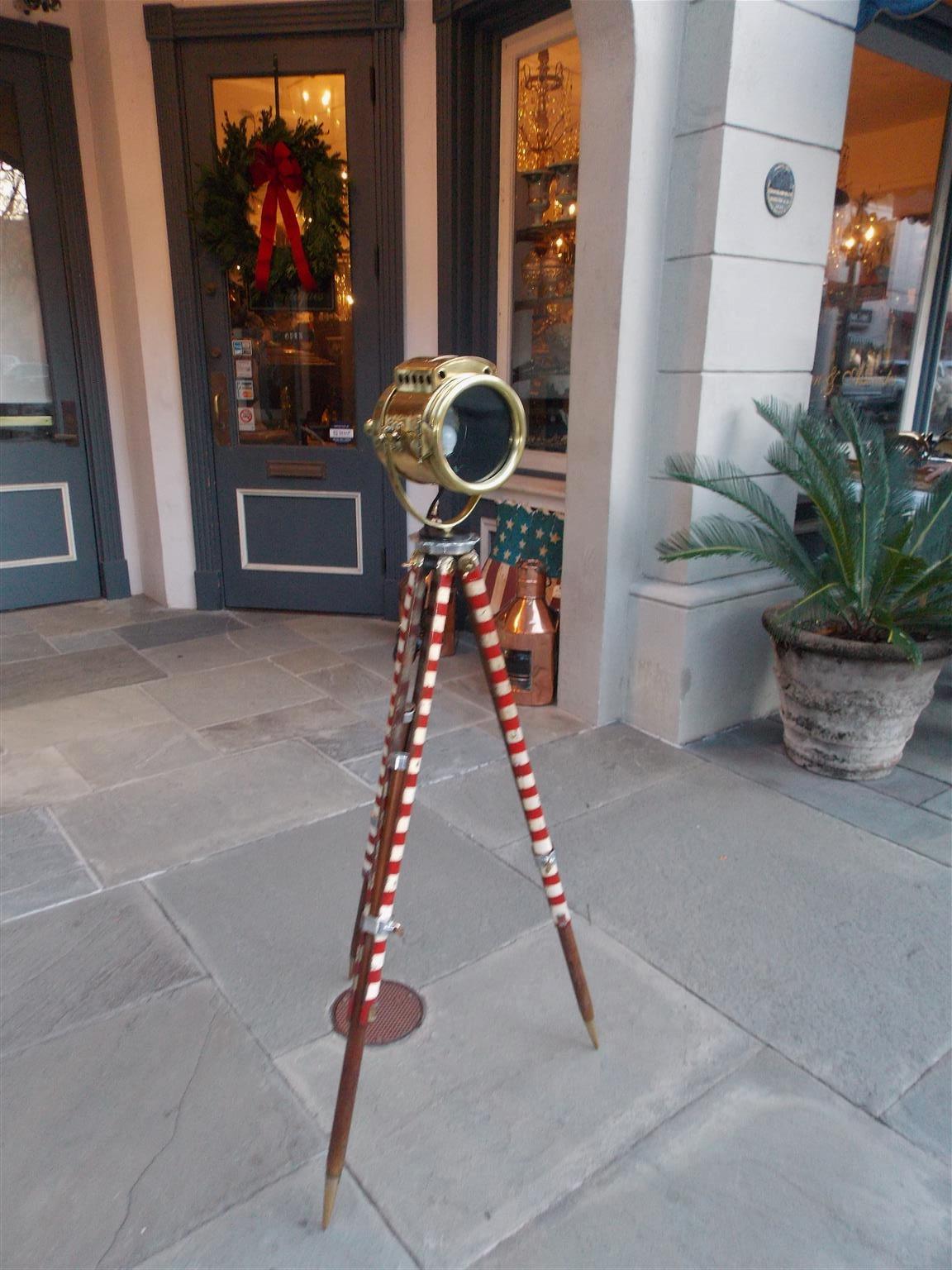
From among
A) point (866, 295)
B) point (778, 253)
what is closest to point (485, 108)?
point (778, 253)

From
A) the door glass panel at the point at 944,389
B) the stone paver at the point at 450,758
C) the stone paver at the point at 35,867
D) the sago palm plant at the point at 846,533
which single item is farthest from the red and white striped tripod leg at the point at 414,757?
the door glass panel at the point at 944,389

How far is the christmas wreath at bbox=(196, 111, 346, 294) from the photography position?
14.5ft

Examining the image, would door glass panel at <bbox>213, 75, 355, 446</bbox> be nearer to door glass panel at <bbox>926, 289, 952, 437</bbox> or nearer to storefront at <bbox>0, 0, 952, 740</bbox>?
storefront at <bbox>0, 0, 952, 740</bbox>

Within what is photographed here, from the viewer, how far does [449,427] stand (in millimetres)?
1530

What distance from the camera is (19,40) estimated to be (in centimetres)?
456

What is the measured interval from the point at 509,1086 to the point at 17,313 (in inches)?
193

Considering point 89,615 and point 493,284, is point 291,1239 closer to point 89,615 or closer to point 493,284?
point 493,284

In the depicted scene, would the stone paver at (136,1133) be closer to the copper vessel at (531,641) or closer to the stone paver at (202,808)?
the stone paver at (202,808)

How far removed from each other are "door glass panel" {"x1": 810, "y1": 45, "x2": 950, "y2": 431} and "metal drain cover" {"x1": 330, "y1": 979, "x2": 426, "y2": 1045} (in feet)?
12.0

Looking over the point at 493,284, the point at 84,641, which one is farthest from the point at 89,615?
the point at 493,284

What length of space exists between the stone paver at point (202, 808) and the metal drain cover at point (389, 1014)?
854 mm

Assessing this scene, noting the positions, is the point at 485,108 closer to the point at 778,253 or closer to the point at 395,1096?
the point at 778,253

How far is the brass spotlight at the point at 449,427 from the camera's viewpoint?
1476 millimetres

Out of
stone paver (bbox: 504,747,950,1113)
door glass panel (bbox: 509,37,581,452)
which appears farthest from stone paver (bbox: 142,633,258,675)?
stone paver (bbox: 504,747,950,1113)
